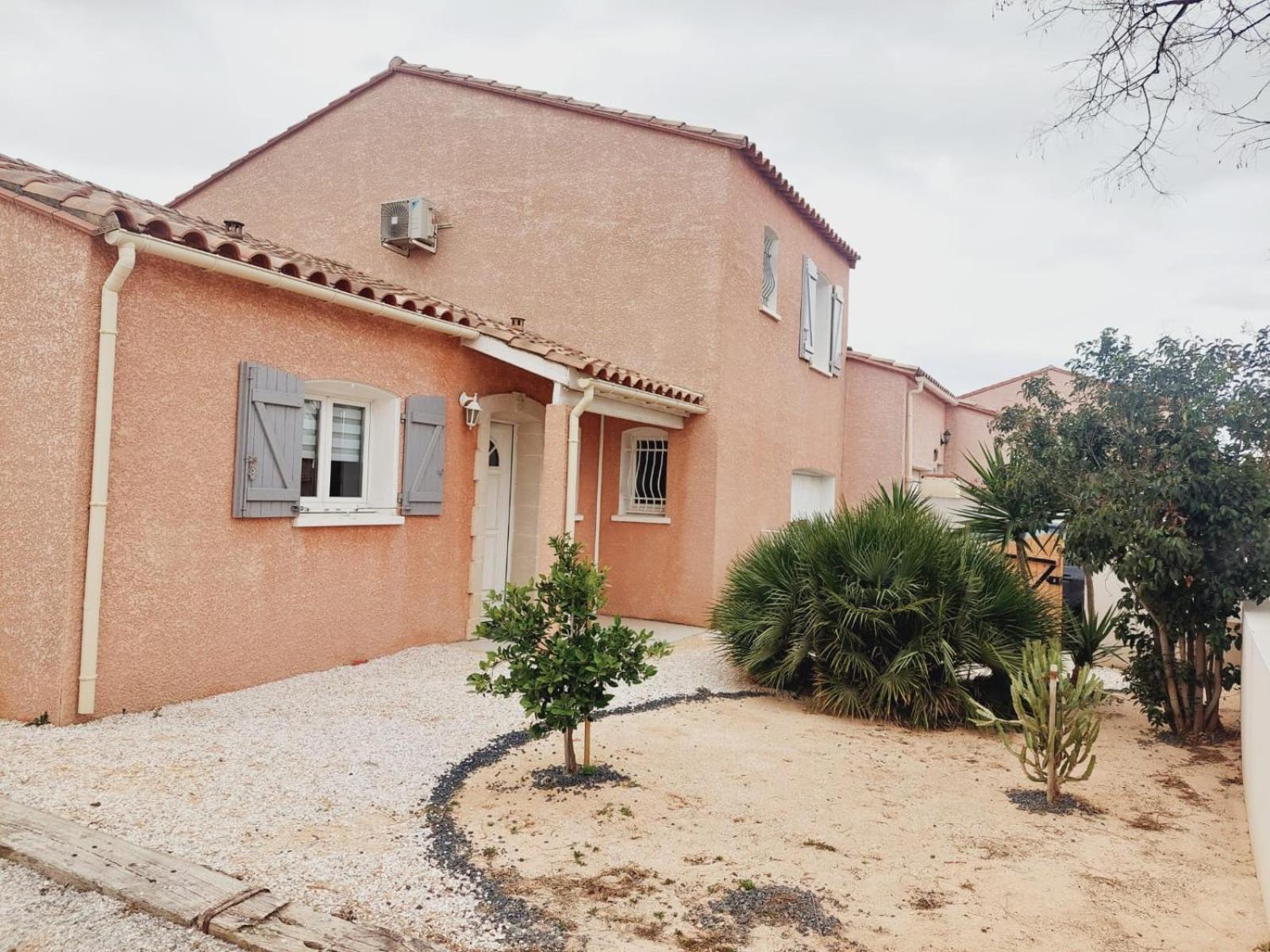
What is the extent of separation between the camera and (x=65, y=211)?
5785 mm

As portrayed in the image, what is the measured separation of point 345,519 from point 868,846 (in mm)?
5412

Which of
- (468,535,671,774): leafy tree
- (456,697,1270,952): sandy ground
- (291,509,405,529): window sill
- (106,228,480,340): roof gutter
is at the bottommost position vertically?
(456,697,1270,952): sandy ground

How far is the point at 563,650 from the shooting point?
4.92 metres

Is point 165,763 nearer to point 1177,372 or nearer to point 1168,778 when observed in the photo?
point 1168,778

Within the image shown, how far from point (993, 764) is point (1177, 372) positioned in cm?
355

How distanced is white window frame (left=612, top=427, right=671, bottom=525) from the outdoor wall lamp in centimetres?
327

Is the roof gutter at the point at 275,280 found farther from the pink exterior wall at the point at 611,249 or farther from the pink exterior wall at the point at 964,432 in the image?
the pink exterior wall at the point at 964,432

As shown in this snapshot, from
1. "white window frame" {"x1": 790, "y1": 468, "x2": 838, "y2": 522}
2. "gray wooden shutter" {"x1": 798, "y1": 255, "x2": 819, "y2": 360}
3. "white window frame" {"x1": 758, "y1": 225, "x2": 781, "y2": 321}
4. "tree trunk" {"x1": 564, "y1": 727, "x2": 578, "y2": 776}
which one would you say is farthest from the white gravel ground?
"gray wooden shutter" {"x1": 798, "y1": 255, "x2": 819, "y2": 360}

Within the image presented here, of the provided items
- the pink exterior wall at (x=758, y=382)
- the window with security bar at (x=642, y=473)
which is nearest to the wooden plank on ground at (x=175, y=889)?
the pink exterior wall at (x=758, y=382)

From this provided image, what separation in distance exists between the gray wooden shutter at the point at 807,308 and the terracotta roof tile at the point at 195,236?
6.09 metres

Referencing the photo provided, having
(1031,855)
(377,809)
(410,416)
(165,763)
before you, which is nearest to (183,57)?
(410,416)

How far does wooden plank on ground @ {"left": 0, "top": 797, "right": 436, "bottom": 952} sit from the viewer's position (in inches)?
123

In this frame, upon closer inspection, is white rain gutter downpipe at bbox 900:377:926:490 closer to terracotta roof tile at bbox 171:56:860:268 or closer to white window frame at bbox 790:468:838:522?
white window frame at bbox 790:468:838:522

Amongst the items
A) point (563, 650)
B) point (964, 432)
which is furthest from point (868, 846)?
point (964, 432)
